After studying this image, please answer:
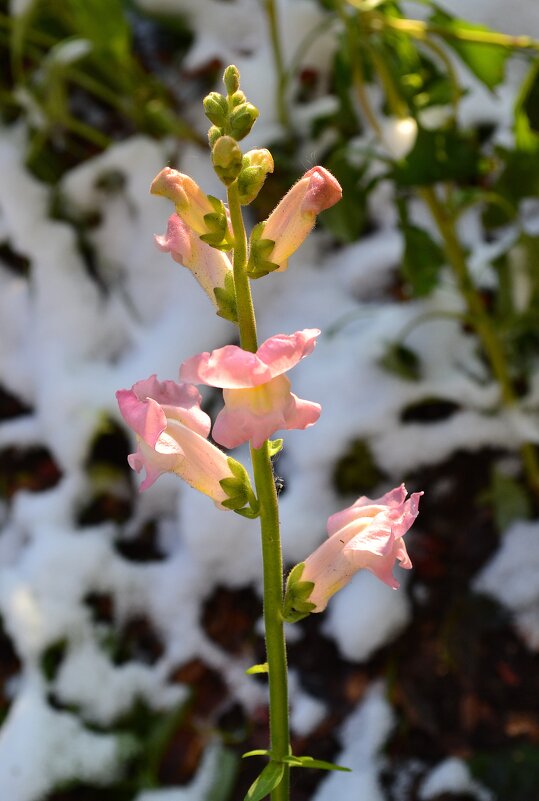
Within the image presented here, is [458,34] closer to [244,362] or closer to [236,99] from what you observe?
[236,99]

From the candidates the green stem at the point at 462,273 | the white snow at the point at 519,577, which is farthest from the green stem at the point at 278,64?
the white snow at the point at 519,577

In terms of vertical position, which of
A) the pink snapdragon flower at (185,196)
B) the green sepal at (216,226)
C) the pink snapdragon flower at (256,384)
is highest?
the pink snapdragon flower at (185,196)

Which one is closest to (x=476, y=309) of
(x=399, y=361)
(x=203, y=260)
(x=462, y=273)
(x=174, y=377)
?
(x=462, y=273)

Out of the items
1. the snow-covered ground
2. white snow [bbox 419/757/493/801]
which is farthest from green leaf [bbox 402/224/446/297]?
white snow [bbox 419/757/493/801]

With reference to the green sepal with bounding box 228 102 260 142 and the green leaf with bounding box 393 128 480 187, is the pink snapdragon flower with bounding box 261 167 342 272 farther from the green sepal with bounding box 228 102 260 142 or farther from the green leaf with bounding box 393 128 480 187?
the green leaf with bounding box 393 128 480 187

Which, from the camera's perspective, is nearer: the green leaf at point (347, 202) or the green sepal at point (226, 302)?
the green sepal at point (226, 302)

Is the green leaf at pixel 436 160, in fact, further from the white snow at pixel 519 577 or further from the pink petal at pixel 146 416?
the pink petal at pixel 146 416

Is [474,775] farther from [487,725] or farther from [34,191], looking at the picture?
[34,191]

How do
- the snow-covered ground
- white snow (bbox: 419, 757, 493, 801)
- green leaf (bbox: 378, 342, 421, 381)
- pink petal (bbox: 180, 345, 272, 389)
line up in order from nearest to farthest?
1. pink petal (bbox: 180, 345, 272, 389)
2. white snow (bbox: 419, 757, 493, 801)
3. the snow-covered ground
4. green leaf (bbox: 378, 342, 421, 381)
